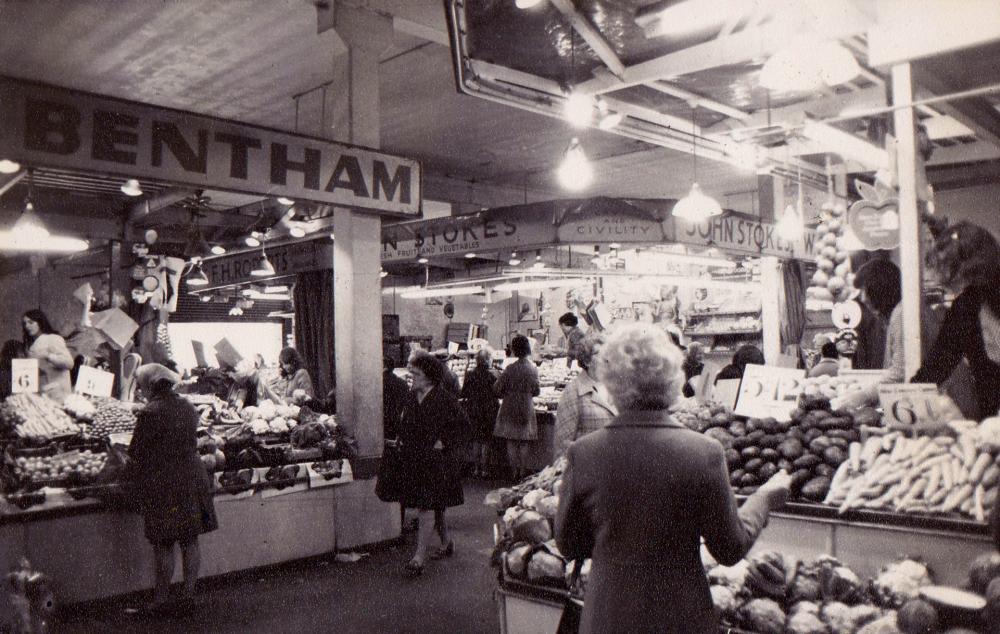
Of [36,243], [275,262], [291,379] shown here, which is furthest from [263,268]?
[36,243]

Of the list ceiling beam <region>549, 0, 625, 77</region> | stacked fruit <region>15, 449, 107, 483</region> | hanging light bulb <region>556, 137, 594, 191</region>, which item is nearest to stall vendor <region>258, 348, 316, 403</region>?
stacked fruit <region>15, 449, 107, 483</region>

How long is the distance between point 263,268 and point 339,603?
8.11 m

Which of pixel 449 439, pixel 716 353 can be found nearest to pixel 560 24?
pixel 449 439

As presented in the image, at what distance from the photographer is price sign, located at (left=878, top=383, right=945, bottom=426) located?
3.47 meters

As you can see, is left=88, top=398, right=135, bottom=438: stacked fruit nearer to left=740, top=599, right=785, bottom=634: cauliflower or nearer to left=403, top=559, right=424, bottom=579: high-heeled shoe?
left=403, top=559, right=424, bottom=579: high-heeled shoe

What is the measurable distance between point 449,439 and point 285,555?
5.88 feet

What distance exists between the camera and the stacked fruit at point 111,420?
6432 mm

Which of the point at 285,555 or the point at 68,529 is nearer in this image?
the point at 68,529

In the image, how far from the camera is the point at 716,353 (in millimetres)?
17438

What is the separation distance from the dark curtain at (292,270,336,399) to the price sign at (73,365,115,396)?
5528 mm

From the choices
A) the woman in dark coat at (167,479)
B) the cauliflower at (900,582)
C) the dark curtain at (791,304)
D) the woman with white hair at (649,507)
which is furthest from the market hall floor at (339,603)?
the dark curtain at (791,304)

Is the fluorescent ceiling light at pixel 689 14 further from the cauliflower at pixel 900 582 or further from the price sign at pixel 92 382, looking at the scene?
the price sign at pixel 92 382

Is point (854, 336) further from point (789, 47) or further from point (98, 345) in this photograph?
point (98, 345)

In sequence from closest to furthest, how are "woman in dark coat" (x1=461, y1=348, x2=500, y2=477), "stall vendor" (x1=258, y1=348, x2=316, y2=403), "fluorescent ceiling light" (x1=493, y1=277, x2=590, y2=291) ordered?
1. "stall vendor" (x1=258, y1=348, x2=316, y2=403)
2. "woman in dark coat" (x1=461, y1=348, x2=500, y2=477)
3. "fluorescent ceiling light" (x1=493, y1=277, x2=590, y2=291)
